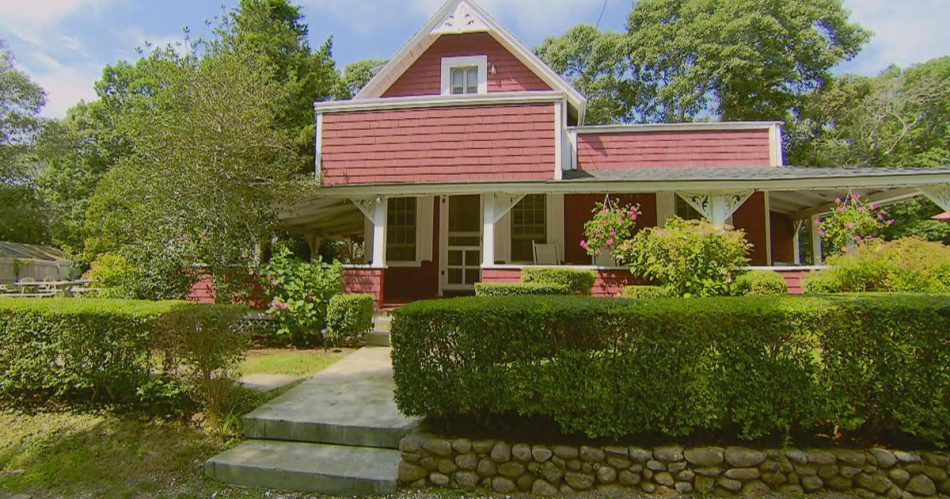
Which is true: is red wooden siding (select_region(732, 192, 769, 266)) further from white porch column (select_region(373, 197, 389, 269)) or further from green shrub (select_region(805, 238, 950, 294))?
white porch column (select_region(373, 197, 389, 269))

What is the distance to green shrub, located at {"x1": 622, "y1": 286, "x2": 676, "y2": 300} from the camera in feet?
25.3

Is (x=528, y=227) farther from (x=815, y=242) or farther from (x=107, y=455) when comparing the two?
(x=107, y=455)

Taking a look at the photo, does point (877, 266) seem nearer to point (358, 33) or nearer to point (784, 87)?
point (358, 33)

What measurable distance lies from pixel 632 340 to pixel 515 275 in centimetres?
568

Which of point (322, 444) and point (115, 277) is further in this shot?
point (115, 277)

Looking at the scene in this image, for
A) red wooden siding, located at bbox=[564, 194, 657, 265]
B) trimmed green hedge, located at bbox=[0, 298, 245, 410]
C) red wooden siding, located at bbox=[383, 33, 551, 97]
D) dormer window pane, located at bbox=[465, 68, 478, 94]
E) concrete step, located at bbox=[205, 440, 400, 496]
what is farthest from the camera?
dormer window pane, located at bbox=[465, 68, 478, 94]

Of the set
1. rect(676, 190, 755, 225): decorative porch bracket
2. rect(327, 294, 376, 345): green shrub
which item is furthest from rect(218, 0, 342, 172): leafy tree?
rect(676, 190, 755, 225): decorative porch bracket

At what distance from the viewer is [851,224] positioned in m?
8.09

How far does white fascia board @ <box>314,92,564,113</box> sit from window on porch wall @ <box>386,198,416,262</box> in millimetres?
2307

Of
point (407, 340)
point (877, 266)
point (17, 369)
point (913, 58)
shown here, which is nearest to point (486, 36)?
point (877, 266)

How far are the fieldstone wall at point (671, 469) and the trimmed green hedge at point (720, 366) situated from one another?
17 centimetres

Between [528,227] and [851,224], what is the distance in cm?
627

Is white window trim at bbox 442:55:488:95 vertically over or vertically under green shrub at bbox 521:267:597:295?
over

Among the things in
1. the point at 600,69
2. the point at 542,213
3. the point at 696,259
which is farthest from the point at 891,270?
the point at 600,69
